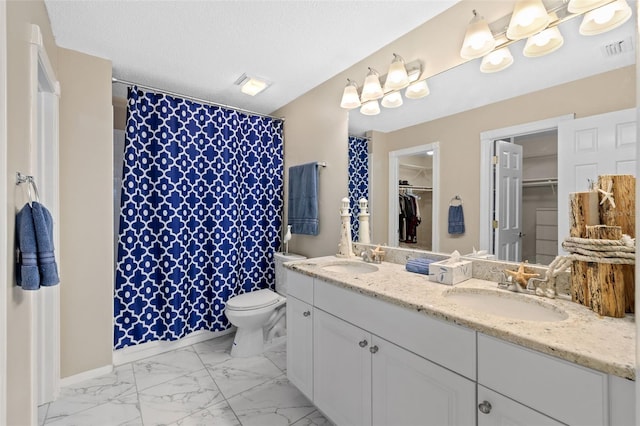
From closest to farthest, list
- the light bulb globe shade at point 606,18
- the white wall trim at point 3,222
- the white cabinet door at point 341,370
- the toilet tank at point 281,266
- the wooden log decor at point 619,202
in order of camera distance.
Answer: the white wall trim at point 3,222, the wooden log decor at point 619,202, the light bulb globe shade at point 606,18, the white cabinet door at point 341,370, the toilet tank at point 281,266

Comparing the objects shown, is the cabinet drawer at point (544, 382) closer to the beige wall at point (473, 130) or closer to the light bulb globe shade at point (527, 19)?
the beige wall at point (473, 130)

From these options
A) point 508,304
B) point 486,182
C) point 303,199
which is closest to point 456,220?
point 486,182

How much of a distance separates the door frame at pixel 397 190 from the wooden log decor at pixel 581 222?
0.69 metres

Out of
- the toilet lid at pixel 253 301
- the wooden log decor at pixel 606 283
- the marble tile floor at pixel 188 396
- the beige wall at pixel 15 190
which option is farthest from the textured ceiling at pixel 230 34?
the marble tile floor at pixel 188 396

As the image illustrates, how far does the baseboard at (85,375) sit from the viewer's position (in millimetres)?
1997

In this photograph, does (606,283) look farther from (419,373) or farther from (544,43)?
(544,43)

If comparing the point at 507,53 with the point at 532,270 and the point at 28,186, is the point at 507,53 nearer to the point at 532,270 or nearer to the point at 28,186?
the point at 532,270

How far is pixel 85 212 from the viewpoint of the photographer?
2.05 meters

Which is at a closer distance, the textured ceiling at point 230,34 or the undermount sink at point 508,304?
the undermount sink at point 508,304

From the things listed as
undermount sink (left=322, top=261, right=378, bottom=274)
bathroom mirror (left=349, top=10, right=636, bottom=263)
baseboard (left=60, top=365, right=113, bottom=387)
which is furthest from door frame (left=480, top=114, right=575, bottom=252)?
baseboard (left=60, top=365, right=113, bottom=387)

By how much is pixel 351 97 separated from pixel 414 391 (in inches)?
71.4

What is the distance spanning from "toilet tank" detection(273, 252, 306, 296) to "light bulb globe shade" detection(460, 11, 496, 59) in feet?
6.51

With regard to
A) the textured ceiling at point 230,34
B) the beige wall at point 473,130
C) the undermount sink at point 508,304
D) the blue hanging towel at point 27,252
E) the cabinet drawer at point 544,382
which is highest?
the textured ceiling at point 230,34

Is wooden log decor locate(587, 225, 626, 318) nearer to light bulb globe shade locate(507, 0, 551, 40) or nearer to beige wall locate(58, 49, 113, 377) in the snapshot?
light bulb globe shade locate(507, 0, 551, 40)
